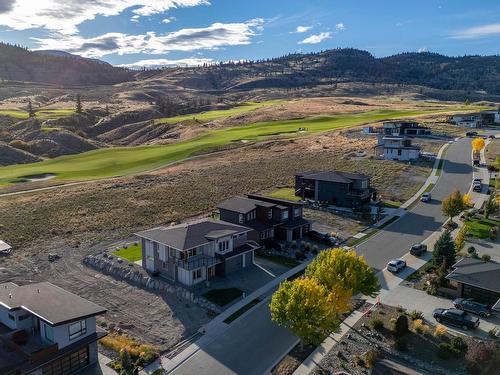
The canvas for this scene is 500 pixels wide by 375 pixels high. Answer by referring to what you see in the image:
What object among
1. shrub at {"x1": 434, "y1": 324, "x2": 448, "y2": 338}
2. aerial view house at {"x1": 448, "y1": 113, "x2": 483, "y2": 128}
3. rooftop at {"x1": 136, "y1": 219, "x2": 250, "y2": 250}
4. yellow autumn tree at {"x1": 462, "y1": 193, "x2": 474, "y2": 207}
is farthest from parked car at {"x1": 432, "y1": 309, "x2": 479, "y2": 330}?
aerial view house at {"x1": 448, "y1": 113, "x2": 483, "y2": 128}

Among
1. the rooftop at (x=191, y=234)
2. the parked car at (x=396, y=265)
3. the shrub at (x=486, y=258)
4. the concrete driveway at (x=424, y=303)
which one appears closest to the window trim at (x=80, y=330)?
the rooftop at (x=191, y=234)

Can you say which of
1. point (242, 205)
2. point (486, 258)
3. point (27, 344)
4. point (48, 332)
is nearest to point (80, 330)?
point (48, 332)

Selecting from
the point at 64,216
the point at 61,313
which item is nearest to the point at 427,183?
the point at 64,216

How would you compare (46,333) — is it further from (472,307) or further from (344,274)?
(472,307)

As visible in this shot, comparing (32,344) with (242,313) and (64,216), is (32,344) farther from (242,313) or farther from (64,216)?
(64,216)

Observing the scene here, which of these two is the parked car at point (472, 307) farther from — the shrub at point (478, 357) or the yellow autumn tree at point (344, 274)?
the yellow autumn tree at point (344, 274)
